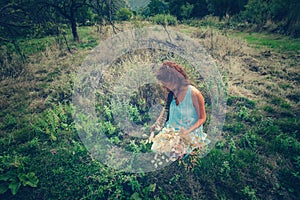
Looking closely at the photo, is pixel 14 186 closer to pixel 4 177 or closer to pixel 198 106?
pixel 4 177

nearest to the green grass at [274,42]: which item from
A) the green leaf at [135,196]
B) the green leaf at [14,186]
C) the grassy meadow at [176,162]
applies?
the grassy meadow at [176,162]

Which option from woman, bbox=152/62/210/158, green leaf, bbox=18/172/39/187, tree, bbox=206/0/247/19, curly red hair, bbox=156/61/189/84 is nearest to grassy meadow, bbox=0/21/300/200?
green leaf, bbox=18/172/39/187

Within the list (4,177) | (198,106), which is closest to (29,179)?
(4,177)

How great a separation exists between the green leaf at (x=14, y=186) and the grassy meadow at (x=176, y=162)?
1 centimetres

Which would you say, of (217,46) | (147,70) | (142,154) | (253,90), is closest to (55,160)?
(142,154)

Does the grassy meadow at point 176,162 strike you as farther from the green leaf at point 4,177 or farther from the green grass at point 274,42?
the green grass at point 274,42

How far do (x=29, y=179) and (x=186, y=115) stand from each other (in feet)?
8.05

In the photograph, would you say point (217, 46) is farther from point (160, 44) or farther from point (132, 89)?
point (132, 89)

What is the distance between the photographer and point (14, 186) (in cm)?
260

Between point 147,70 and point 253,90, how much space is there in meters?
2.69

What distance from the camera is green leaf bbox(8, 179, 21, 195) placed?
256 cm

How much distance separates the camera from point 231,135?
3434 mm

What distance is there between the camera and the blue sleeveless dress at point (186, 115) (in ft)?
8.30

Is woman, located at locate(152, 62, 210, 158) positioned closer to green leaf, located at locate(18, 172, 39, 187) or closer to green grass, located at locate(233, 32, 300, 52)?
green leaf, located at locate(18, 172, 39, 187)
